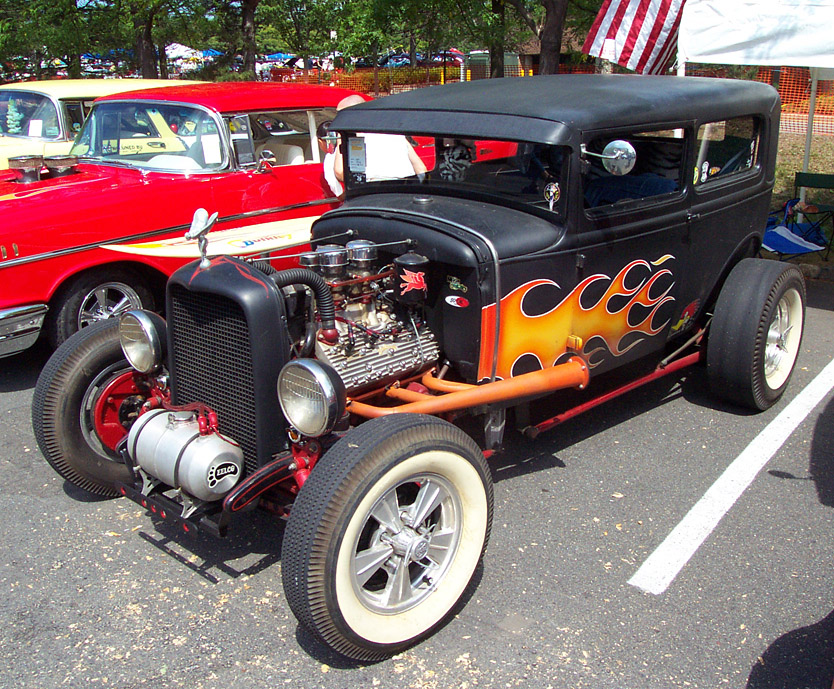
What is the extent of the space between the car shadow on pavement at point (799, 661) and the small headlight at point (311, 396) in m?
1.66

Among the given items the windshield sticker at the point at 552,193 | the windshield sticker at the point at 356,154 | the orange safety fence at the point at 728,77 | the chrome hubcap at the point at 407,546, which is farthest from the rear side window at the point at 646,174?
the orange safety fence at the point at 728,77

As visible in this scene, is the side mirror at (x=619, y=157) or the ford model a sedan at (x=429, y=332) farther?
the side mirror at (x=619, y=157)

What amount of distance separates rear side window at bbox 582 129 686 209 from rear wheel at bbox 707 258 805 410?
0.75m

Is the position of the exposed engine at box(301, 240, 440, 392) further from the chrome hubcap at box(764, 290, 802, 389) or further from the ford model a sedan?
the chrome hubcap at box(764, 290, 802, 389)

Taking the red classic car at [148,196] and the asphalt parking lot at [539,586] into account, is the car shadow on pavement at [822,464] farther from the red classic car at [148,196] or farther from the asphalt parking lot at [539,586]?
the red classic car at [148,196]

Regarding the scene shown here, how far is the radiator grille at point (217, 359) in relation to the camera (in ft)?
9.37

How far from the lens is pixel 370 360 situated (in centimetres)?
320

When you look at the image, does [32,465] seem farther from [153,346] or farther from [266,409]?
[266,409]

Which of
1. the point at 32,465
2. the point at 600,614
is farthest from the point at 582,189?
the point at 32,465

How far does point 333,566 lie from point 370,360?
103 cm

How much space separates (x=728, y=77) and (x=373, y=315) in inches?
496

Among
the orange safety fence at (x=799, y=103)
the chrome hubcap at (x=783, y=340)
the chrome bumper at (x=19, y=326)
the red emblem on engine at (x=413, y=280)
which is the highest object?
the red emblem on engine at (x=413, y=280)

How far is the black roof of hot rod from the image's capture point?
342cm

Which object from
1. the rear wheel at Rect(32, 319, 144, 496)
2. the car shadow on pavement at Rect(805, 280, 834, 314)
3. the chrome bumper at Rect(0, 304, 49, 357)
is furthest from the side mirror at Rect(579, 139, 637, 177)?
the car shadow on pavement at Rect(805, 280, 834, 314)
